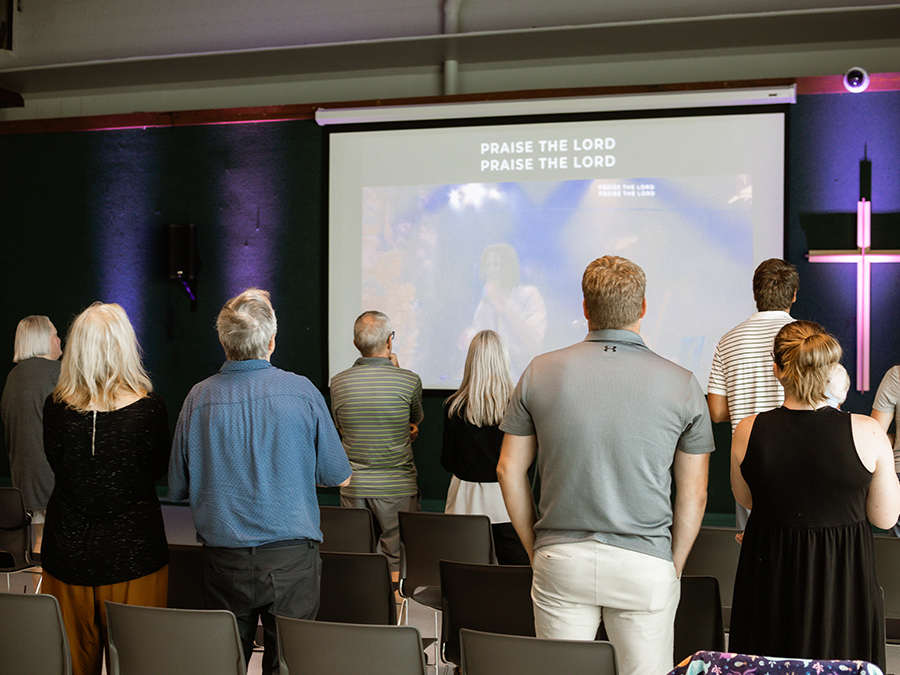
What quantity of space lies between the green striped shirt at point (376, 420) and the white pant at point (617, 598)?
1.57 m

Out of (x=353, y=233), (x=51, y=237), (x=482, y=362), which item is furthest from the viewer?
(x=51, y=237)

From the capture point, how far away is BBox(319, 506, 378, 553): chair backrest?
3189 mm

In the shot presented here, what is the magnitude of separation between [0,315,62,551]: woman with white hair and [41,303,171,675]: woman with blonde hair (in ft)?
7.09

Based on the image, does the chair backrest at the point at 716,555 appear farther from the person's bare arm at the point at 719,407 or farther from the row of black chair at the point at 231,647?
the row of black chair at the point at 231,647

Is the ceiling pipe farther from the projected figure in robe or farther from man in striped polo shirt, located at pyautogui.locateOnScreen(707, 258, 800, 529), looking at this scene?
man in striped polo shirt, located at pyautogui.locateOnScreen(707, 258, 800, 529)

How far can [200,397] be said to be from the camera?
2264mm

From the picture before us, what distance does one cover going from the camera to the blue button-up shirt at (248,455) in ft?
7.21

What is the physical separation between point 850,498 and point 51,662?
222 centimetres

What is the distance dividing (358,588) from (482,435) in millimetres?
901

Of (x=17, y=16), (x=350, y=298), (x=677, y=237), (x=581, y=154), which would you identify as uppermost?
(x=17, y=16)

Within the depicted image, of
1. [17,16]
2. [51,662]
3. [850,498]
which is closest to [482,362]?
[850,498]

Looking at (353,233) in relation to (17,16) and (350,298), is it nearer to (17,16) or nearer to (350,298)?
(350,298)

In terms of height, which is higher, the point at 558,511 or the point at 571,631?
the point at 558,511

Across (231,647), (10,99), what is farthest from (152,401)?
(10,99)
